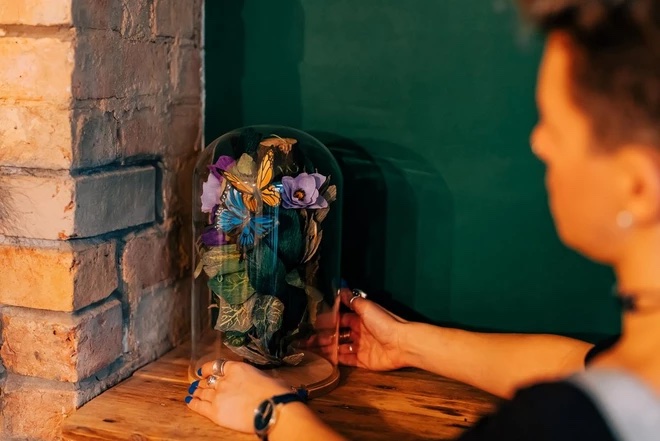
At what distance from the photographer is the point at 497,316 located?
1312 mm

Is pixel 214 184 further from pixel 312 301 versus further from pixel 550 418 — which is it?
pixel 550 418

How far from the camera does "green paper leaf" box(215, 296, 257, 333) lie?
1153 millimetres

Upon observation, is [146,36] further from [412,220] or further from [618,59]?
[618,59]

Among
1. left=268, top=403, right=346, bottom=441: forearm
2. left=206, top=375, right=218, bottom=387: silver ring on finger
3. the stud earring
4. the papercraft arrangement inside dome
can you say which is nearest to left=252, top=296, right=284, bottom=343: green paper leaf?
the papercraft arrangement inside dome

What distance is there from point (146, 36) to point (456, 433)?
2.56ft

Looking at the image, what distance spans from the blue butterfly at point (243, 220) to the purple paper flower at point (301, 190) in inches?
1.6

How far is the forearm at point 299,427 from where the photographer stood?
35.8 inches

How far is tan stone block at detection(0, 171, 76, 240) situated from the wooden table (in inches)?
10.4

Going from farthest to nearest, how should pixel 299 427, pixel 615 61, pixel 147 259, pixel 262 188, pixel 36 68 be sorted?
pixel 147 259
pixel 262 188
pixel 36 68
pixel 299 427
pixel 615 61

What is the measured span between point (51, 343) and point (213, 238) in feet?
0.92

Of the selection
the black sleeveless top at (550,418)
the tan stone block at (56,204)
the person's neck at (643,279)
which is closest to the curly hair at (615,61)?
the person's neck at (643,279)

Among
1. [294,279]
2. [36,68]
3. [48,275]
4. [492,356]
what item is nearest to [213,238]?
[294,279]

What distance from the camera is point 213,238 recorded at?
117cm

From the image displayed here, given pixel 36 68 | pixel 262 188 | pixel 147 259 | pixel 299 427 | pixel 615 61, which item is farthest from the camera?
pixel 147 259
